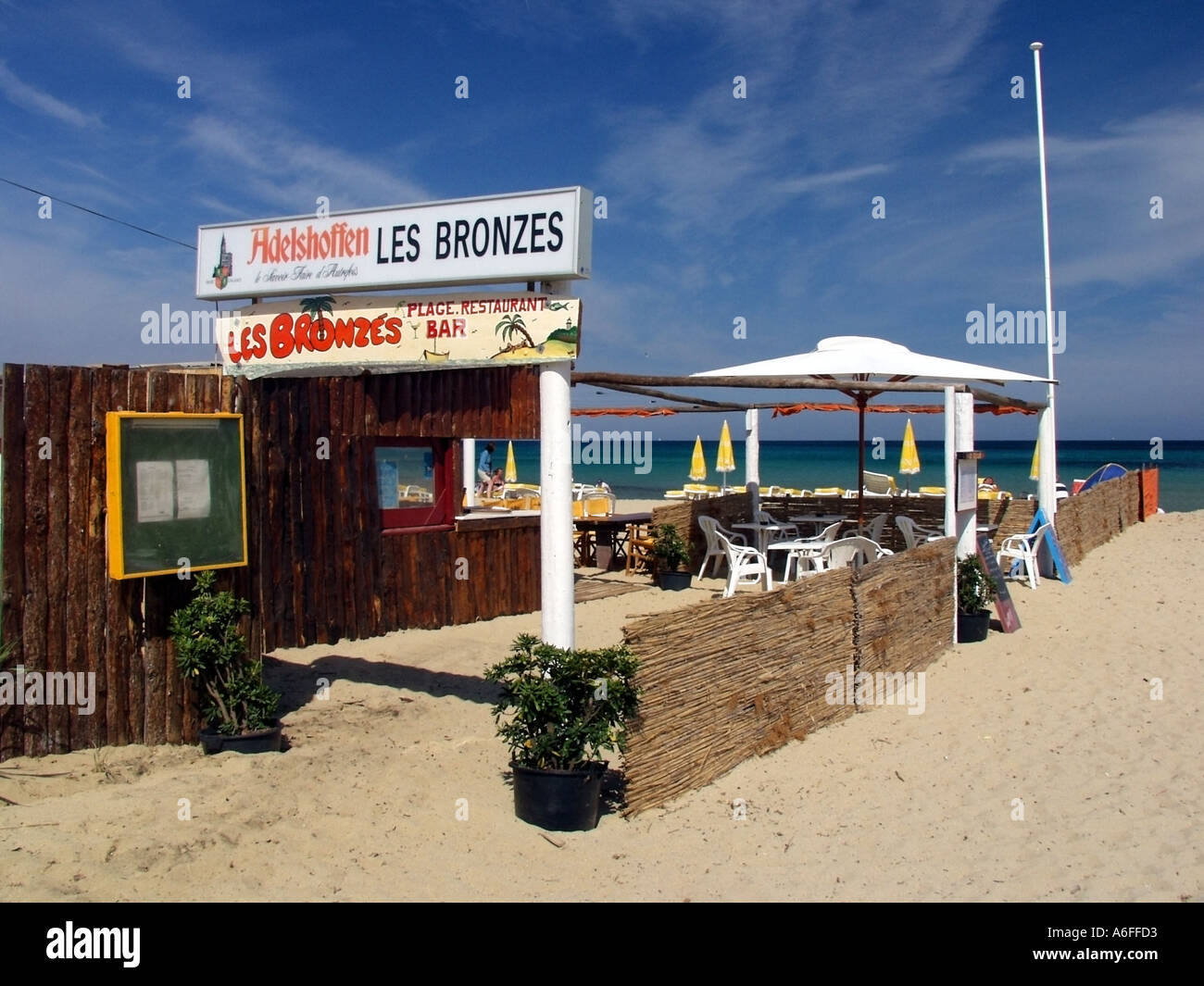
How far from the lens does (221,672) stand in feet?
18.3

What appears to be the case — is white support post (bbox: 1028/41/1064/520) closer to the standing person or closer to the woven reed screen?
the woven reed screen

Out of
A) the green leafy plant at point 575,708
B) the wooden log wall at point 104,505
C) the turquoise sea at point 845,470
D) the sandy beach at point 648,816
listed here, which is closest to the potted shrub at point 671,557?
the sandy beach at point 648,816

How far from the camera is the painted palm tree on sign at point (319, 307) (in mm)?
6047

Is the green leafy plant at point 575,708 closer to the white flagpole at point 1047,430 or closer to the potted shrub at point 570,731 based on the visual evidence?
the potted shrub at point 570,731

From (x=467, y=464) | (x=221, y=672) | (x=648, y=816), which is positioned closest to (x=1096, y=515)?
(x=467, y=464)

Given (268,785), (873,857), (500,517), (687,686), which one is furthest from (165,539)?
(500,517)

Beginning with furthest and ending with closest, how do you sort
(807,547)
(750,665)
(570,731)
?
(807,547) → (750,665) → (570,731)

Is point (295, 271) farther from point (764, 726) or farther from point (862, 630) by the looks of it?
point (862, 630)

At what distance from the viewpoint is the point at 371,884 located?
418 cm

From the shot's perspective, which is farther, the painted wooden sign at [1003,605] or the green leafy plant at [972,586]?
the painted wooden sign at [1003,605]

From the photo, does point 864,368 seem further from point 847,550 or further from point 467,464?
point 467,464

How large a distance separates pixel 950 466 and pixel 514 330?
572cm

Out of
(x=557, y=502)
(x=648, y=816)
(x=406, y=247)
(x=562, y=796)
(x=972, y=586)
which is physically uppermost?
(x=406, y=247)

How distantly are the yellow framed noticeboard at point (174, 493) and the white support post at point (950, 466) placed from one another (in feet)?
21.0
